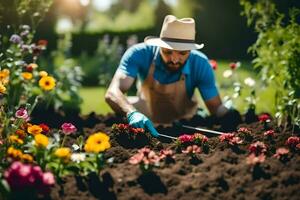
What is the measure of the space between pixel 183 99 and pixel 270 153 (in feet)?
6.57

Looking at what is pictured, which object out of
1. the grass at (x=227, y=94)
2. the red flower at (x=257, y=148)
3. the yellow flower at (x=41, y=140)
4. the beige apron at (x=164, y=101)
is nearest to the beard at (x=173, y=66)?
the beige apron at (x=164, y=101)

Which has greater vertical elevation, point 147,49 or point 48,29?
point 147,49

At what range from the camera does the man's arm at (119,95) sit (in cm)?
483

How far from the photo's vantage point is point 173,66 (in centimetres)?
511

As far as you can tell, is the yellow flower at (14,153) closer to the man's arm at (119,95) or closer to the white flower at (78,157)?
the white flower at (78,157)

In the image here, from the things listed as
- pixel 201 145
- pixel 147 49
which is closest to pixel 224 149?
pixel 201 145

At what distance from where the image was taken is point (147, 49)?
5320 mm

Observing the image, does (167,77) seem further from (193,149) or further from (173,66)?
(193,149)

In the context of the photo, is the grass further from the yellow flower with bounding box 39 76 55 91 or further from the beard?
the yellow flower with bounding box 39 76 55 91

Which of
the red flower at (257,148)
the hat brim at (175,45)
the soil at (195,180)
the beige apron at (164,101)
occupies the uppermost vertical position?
the hat brim at (175,45)

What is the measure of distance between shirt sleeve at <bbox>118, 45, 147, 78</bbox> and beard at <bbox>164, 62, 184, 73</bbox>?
0.24 metres

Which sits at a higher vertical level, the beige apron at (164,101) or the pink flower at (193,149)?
the pink flower at (193,149)

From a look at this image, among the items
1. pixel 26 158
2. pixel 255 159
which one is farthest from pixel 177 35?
pixel 26 158

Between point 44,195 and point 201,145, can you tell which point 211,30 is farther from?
point 44,195
